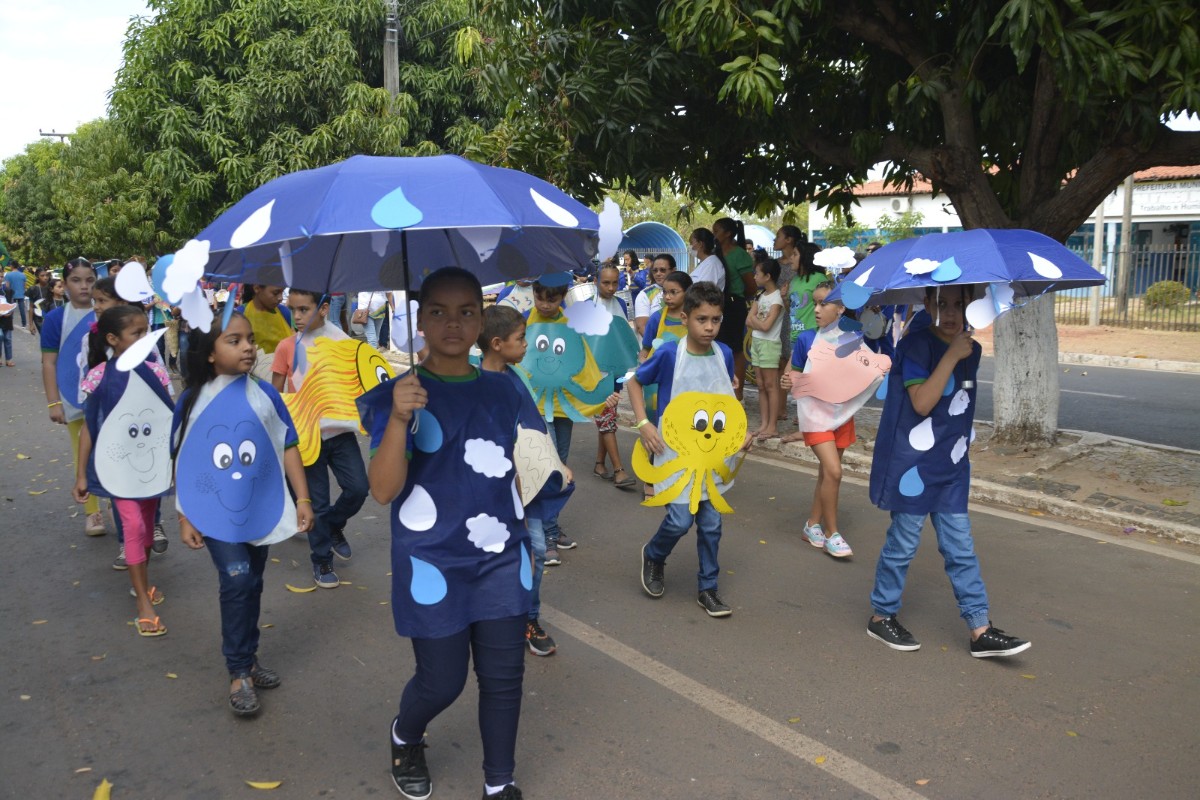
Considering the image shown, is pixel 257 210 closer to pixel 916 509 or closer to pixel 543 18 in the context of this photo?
pixel 916 509

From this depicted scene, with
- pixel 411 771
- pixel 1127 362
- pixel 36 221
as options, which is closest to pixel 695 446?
pixel 411 771

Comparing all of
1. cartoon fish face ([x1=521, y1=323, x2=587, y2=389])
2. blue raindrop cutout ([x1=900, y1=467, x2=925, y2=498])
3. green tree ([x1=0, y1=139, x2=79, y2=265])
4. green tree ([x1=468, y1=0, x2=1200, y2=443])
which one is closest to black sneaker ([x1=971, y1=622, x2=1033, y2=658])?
blue raindrop cutout ([x1=900, y1=467, x2=925, y2=498])

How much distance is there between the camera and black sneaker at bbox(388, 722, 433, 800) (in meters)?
3.21

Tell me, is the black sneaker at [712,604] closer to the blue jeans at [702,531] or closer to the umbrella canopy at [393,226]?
the blue jeans at [702,531]

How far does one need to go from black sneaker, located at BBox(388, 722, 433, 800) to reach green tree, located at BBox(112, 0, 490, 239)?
14.5m

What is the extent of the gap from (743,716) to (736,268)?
6.10 metres

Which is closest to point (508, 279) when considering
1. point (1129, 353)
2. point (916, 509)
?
point (916, 509)

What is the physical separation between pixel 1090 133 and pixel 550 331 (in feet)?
14.6

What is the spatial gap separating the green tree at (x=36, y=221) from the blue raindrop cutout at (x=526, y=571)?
42.4 m

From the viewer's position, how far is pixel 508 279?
3469 millimetres

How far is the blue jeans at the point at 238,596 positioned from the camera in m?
3.79

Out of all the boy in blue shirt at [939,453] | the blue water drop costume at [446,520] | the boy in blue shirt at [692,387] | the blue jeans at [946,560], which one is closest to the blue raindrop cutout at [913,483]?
the boy in blue shirt at [939,453]

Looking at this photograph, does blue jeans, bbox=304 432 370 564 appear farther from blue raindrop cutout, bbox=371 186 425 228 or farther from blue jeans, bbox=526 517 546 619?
blue raindrop cutout, bbox=371 186 425 228

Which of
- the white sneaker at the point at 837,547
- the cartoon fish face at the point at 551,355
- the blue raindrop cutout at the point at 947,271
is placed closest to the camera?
the blue raindrop cutout at the point at 947,271
